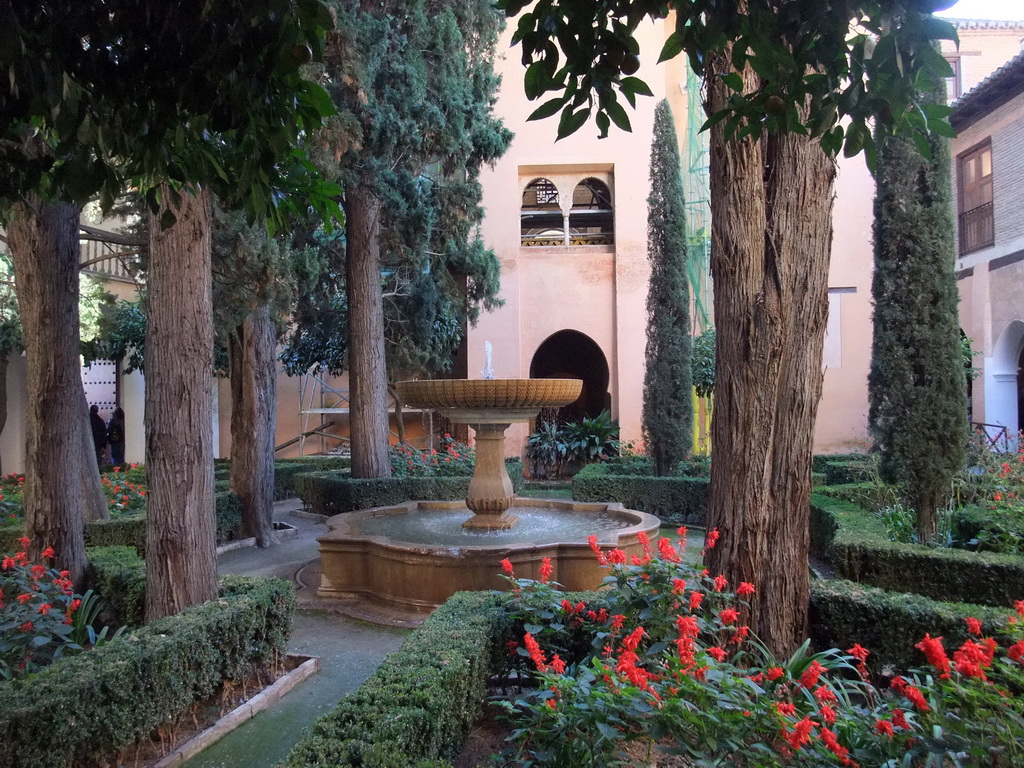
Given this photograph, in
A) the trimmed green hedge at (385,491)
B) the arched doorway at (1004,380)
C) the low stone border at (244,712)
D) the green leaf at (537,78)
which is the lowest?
the low stone border at (244,712)

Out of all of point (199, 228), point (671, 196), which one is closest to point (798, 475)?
point (199, 228)

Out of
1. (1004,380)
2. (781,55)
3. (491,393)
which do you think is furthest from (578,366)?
(781,55)

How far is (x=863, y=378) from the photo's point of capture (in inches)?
603

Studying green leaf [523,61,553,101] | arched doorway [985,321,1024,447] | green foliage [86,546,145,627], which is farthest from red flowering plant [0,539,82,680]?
arched doorway [985,321,1024,447]

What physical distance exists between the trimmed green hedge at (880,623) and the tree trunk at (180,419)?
125 inches

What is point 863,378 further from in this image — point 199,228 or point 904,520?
point 199,228

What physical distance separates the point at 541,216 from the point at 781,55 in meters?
15.9

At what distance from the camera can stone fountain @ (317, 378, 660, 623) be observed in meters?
5.43

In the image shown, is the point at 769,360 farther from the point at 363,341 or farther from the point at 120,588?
the point at 363,341

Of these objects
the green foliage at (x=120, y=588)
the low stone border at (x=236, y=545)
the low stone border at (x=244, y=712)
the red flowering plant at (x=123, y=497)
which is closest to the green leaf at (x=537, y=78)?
the low stone border at (x=244, y=712)

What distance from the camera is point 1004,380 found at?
1353 cm

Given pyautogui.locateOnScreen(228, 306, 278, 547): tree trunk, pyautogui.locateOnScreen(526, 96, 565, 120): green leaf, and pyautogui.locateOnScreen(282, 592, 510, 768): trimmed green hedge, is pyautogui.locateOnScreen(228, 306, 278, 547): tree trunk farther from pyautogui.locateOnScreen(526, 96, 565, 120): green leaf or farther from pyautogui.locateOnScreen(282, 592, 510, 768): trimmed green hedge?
pyautogui.locateOnScreen(526, 96, 565, 120): green leaf

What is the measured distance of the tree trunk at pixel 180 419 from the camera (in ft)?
13.1

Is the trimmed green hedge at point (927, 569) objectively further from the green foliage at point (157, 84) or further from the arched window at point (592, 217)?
the arched window at point (592, 217)
